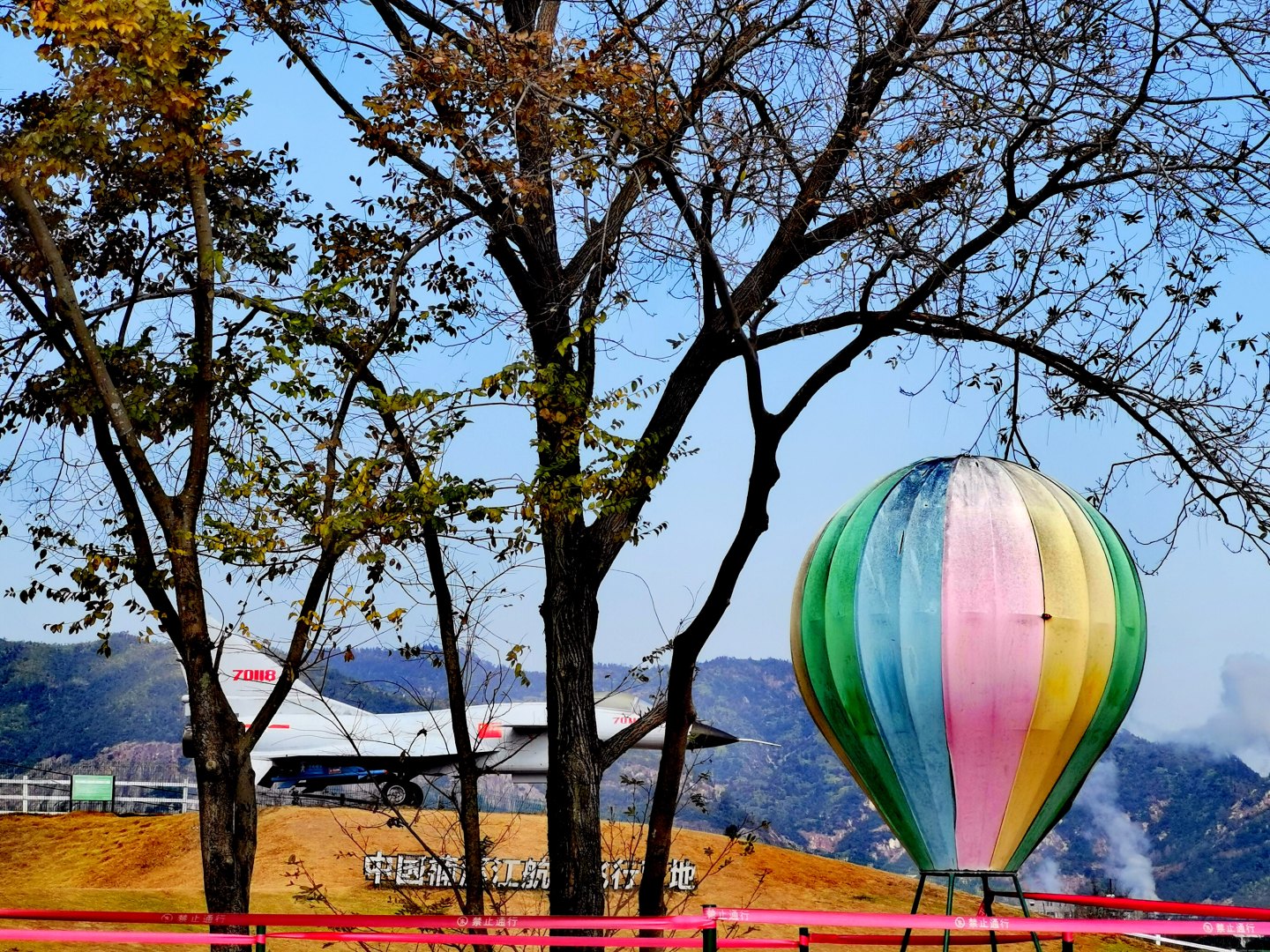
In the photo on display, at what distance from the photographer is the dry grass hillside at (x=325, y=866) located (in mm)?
22375

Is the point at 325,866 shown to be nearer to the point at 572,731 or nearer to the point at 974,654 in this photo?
the point at 572,731

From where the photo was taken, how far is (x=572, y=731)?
11102 mm

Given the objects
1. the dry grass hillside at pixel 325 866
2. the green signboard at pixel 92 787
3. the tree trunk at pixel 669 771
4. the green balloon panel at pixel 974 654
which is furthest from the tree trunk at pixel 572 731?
the green signboard at pixel 92 787

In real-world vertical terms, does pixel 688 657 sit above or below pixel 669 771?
above

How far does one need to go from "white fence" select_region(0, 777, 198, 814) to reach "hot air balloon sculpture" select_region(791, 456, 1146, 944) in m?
26.1

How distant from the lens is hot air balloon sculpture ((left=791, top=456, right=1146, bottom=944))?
25.2ft

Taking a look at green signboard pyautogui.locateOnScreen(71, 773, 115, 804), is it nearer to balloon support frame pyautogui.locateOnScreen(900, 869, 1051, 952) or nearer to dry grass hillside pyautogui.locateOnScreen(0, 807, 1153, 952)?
dry grass hillside pyautogui.locateOnScreen(0, 807, 1153, 952)

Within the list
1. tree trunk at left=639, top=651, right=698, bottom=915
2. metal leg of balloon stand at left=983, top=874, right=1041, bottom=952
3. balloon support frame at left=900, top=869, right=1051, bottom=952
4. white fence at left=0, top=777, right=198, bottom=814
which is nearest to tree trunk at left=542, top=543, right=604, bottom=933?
tree trunk at left=639, top=651, right=698, bottom=915

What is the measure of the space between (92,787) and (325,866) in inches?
379

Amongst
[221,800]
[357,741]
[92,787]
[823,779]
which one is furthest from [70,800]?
[823,779]

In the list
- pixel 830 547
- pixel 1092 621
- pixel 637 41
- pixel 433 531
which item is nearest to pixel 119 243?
pixel 433 531

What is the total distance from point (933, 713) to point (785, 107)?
499cm

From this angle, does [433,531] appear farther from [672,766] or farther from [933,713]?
[933,713]

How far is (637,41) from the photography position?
10234mm
